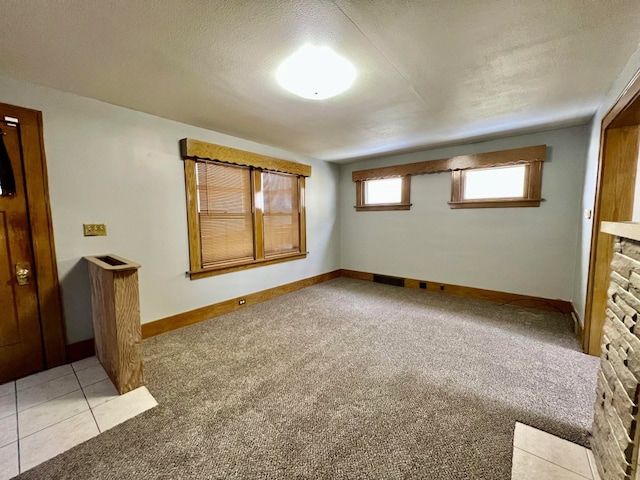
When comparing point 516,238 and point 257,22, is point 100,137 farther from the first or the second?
point 516,238

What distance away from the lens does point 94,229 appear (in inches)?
96.0

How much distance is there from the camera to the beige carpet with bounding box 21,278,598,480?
4.37 feet

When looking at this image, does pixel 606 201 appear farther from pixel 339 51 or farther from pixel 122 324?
pixel 122 324

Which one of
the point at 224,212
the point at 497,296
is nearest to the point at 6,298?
the point at 224,212

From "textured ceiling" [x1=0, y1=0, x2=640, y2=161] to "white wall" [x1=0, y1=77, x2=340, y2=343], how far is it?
188mm

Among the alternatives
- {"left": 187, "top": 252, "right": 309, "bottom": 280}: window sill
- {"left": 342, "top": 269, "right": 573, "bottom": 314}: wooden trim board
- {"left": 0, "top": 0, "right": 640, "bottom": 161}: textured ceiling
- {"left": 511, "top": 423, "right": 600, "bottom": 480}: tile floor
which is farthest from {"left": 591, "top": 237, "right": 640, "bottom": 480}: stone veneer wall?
{"left": 187, "top": 252, "right": 309, "bottom": 280}: window sill

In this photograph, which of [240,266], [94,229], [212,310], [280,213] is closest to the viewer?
[94,229]

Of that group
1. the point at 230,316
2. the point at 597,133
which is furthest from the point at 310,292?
the point at 597,133

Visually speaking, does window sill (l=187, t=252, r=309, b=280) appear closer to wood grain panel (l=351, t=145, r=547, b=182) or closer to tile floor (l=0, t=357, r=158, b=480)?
tile floor (l=0, t=357, r=158, b=480)

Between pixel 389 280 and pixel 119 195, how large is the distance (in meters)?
4.05

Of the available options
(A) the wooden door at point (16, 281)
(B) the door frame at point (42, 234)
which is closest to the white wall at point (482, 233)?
(B) the door frame at point (42, 234)

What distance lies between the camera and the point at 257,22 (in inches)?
56.2

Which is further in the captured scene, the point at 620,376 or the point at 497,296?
the point at 497,296

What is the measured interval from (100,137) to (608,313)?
386cm
